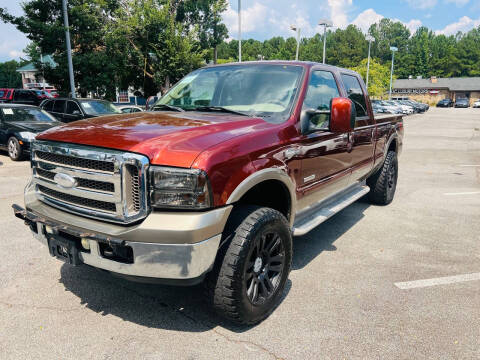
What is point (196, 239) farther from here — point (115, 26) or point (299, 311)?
point (115, 26)

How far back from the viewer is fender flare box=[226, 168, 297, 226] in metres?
2.58

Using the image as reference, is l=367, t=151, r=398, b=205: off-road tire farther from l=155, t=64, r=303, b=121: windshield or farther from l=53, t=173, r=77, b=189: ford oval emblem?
l=53, t=173, r=77, b=189: ford oval emblem

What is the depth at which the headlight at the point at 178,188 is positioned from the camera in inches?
92.3

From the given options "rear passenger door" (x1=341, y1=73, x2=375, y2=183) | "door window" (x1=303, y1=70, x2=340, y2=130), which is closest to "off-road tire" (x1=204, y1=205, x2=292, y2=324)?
"door window" (x1=303, y1=70, x2=340, y2=130)

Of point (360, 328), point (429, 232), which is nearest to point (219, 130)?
point (360, 328)

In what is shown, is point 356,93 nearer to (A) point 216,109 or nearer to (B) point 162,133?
(A) point 216,109

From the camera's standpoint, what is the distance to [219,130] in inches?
109

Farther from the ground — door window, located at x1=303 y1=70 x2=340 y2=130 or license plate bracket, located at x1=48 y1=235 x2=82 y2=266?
→ door window, located at x1=303 y1=70 x2=340 y2=130

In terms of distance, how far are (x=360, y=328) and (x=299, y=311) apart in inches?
18.8

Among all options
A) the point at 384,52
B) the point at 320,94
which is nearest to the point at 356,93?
the point at 320,94

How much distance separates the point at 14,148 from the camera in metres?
10.0

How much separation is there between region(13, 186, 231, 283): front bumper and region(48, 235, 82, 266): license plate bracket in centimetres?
8

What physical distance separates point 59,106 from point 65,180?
1251cm

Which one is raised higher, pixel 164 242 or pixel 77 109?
pixel 77 109
